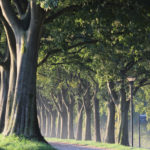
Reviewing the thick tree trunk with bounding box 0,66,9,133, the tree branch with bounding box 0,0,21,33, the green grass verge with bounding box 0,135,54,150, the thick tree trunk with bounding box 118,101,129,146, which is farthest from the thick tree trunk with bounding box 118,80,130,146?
the green grass verge with bounding box 0,135,54,150

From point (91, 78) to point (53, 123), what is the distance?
2075 centimetres

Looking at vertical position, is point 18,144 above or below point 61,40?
below

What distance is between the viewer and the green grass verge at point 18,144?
12.7 m

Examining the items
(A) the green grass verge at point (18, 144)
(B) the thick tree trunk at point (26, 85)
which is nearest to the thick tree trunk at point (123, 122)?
(B) the thick tree trunk at point (26, 85)

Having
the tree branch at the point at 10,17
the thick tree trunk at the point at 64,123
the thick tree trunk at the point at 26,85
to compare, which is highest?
the tree branch at the point at 10,17

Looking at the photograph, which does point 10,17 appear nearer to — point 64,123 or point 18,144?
point 18,144

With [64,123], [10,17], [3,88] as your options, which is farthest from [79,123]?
[10,17]

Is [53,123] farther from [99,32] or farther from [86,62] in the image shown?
[99,32]

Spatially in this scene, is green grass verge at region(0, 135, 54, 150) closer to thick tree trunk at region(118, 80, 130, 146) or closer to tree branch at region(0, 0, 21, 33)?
tree branch at region(0, 0, 21, 33)

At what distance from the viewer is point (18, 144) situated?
43.4ft

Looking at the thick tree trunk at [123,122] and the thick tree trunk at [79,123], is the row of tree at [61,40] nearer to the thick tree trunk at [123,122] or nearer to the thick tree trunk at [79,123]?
the thick tree trunk at [123,122]

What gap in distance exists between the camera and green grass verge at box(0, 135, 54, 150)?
41.7ft

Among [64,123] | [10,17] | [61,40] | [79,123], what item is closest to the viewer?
[10,17]

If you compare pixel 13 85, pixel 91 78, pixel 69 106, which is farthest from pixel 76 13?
pixel 69 106
